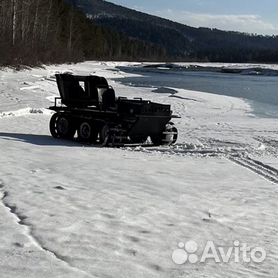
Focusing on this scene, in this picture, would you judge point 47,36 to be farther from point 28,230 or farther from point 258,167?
point 28,230

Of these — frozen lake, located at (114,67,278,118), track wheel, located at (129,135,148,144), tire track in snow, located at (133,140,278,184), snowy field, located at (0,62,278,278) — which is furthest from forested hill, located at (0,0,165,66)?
snowy field, located at (0,62,278,278)

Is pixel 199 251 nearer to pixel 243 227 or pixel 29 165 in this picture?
pixel 243 227

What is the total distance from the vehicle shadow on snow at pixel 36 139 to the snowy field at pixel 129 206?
31 mm

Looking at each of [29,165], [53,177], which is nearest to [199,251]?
[53,177]

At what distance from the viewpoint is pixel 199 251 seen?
6.15 metres

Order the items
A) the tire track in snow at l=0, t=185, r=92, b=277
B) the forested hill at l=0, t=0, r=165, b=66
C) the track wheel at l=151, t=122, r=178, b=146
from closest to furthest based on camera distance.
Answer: the tire track in snow at l=0, t=185, r=92, b=277 < the track wheel at l=151, t=122, r=178, b=146 < the forested hill at l=0, t=0, r=165, b=66

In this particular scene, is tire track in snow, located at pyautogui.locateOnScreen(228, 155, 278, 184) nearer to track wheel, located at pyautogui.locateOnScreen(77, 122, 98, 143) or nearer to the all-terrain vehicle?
the all-terrain vehicle

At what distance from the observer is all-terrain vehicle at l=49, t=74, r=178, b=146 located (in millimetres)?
14266

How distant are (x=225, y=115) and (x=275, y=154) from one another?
12519 millimetres

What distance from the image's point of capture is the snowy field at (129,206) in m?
5.66

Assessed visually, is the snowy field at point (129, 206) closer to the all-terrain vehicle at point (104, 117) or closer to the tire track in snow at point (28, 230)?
the tire track in snow at point (28, 230)

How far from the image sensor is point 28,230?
21.2 feet

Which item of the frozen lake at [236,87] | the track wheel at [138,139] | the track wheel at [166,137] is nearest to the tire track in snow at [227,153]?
the track wheel at [166,137]

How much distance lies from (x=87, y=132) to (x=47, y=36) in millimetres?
68204
